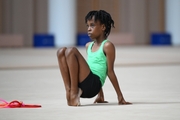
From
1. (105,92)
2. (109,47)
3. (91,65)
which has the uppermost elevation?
(109,47)

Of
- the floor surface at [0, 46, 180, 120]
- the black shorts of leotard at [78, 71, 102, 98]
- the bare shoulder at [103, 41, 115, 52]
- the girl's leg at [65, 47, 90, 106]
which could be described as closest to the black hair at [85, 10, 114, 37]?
the bare shoulder at [103, 41, 115, 52]

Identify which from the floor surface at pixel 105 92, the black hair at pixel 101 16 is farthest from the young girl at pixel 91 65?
the floor surface at pixel 105 92

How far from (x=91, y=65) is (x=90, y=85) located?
314mm

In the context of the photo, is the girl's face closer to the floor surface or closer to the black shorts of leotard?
the black shorts of leotard

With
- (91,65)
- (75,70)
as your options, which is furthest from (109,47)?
(75,70)

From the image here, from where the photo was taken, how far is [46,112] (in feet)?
19.5

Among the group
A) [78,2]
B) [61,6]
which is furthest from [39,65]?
[78,2]

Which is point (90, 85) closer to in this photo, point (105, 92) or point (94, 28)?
point (94, 28)

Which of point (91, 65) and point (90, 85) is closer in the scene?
point (90, 85)

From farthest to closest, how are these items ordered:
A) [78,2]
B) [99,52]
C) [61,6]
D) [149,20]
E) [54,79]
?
[149,20] → [78,2] → [61,6] → [54,79] → [99,52]

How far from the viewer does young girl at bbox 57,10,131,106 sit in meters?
6.37

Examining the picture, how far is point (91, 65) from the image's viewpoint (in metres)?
6.67

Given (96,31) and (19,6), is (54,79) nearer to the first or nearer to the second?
(96,31)

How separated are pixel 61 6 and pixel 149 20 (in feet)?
22.3
